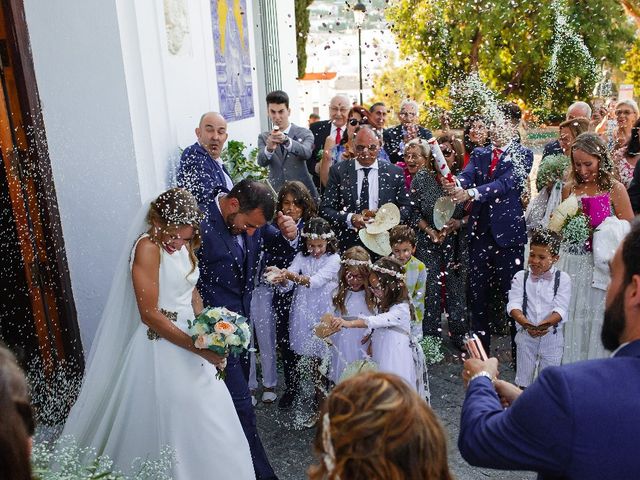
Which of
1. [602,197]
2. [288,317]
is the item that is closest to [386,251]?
[288,317]

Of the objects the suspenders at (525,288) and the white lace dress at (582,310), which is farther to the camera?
the white lace dress at (582,310)

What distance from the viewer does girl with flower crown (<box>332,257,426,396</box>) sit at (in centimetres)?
428

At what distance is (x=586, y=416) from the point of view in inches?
62.4

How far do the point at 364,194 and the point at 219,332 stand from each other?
2.75 metres

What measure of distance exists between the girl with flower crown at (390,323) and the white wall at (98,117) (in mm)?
1891

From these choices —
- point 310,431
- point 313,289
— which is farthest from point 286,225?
point 310,431

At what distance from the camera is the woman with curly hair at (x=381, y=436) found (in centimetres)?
156

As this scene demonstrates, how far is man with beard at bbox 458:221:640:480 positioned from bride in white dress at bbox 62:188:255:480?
1983 mm

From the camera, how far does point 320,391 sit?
4.82 meters

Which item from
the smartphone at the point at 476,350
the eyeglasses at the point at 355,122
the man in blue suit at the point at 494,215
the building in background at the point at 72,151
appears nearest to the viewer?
the smartphone at the point at 476,350

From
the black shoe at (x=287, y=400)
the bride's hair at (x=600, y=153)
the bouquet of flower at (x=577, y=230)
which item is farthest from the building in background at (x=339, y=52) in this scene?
the black shoe at (x=287, y=400)

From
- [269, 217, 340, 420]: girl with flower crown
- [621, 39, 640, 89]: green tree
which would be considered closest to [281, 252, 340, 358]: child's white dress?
[269, 217, 340, 420]: girl with flower crown

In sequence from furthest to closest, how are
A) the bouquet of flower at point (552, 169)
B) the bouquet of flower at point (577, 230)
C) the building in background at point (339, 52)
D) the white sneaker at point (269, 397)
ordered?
1. the building in background at point (339, 52)
2. the bouquet of flower at point (552, 169)
3. the white sneaker at point (269, 397)
4. the bouquet of flower at point (577, 230)

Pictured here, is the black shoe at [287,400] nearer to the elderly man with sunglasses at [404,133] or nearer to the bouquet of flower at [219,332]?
the bouquet of flower at [219,332]
